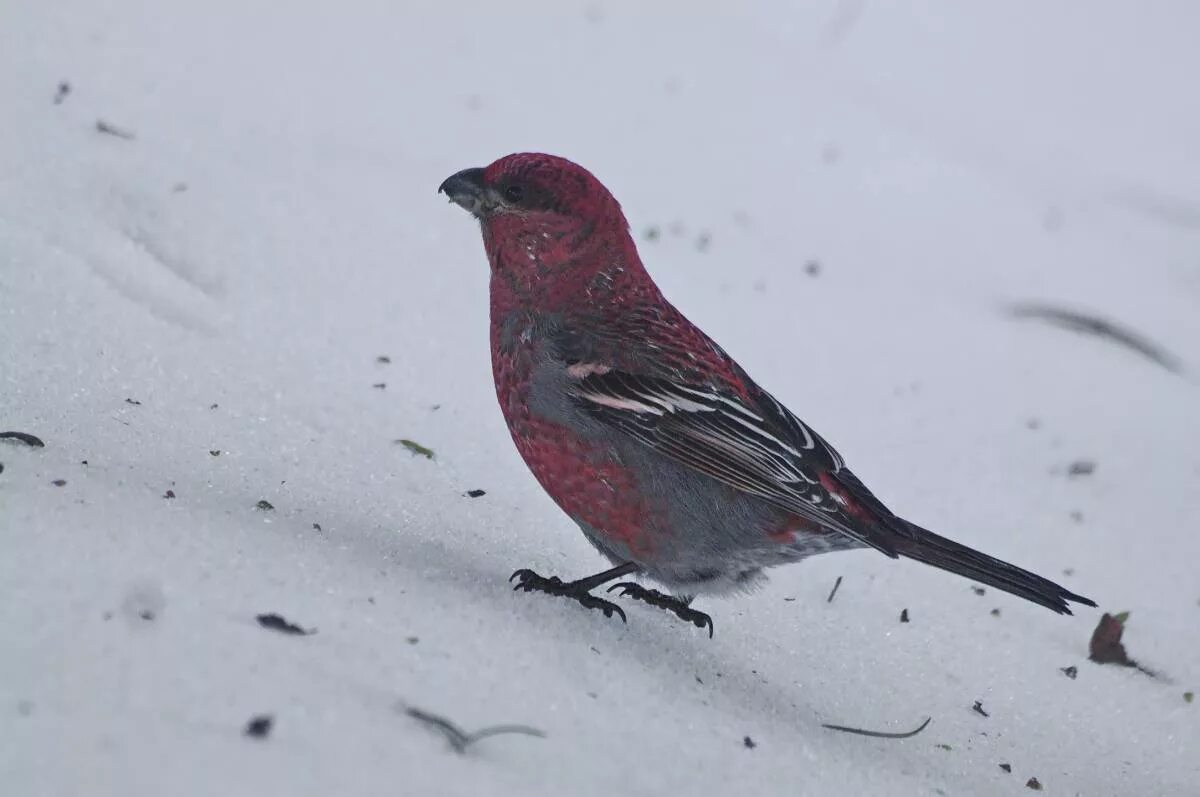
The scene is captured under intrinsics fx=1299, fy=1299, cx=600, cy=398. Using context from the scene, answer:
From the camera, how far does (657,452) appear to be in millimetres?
3053

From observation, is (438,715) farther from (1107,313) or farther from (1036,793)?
(1107,313)

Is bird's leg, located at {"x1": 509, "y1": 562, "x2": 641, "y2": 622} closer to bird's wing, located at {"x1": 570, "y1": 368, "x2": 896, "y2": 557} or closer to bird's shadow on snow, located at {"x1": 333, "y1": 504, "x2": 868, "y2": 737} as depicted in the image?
bird's shadow on snow, located at {"x1": 333, "y1": 504, "x2": 868, "y2": 737}

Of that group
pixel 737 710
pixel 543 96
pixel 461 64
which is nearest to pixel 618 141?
pixel 543 96

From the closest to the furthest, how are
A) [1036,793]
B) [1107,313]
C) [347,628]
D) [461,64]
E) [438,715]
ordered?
[438,715]
[347,628]
[1036,793]
[1107,313]
[461,64]

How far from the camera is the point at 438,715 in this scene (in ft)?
6.54

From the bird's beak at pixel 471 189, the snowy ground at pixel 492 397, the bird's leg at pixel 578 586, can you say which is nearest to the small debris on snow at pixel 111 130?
the snowy ground at pixel 492 397

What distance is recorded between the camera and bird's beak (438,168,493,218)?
3361 millimetres

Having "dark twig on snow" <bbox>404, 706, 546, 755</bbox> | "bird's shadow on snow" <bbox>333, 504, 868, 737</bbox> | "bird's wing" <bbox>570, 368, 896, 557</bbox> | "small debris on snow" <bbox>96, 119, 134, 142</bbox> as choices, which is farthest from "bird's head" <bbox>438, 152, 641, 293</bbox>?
"small debris on snow" <bbox>96, 119, 134, 142</bbox>

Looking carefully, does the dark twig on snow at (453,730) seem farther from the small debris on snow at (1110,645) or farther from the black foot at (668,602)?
the small debris on snow at (1110,645)

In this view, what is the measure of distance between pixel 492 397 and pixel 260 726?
2246mm

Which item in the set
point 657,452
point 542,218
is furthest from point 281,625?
point 542,218

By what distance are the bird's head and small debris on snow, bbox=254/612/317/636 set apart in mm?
1383

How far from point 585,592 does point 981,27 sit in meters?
5.63

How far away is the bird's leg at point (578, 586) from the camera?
9.50ft
